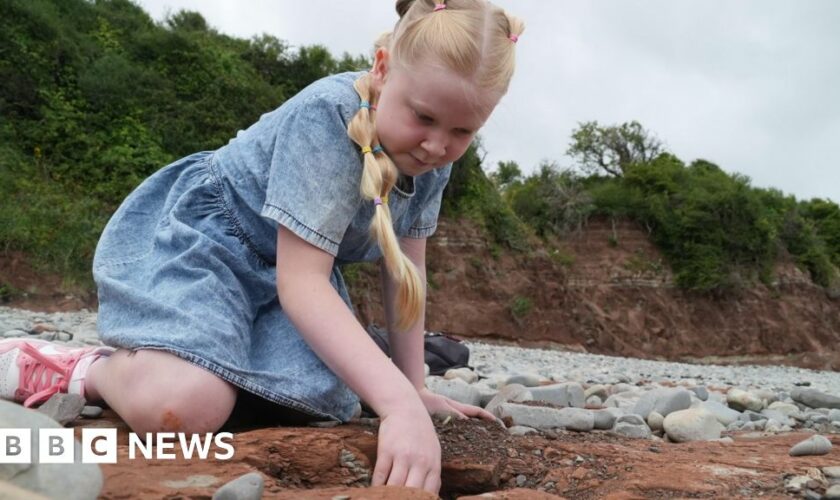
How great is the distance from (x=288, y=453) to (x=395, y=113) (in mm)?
921

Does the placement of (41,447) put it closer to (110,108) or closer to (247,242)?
(247,242)

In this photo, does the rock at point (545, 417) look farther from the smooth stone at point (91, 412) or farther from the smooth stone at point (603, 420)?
the smooth stone at point (91, 412)

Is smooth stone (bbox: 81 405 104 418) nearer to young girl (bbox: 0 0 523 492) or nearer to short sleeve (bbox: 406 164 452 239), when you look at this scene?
young girl (bbox: 0 0 523 492)

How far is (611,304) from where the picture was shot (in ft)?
64.1

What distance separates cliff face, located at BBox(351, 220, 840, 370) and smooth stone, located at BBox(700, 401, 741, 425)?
30.9 feet

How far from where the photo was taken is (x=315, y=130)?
198 cm

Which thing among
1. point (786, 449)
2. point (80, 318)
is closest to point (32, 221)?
point (80, 318)

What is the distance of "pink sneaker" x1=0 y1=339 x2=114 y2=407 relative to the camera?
214 centimetres

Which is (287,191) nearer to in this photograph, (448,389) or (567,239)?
(448,389)

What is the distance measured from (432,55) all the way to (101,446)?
49.1 inches

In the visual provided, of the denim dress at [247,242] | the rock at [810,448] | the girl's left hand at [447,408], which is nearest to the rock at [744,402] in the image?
the rock at [810,448]

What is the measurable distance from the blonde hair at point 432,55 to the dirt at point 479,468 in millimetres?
532

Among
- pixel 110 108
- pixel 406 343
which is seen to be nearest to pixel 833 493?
pixel 406 343

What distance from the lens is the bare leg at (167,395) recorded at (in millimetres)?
1809
